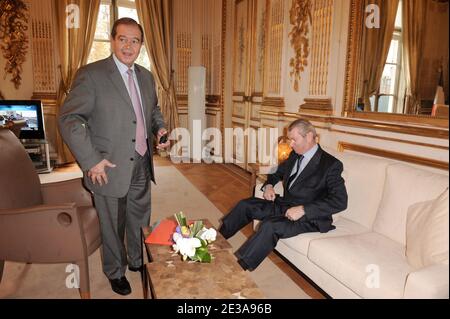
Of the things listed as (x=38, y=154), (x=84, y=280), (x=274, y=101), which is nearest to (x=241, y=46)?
(x=274, y=101)

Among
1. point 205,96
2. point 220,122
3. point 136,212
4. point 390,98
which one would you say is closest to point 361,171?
point 390,98

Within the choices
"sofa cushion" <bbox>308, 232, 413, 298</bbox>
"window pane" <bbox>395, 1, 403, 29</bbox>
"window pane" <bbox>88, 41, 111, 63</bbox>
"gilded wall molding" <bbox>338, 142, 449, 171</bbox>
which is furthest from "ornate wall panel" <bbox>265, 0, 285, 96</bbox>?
"window pane" <bbox>88, 41, 111, 63</bbox>

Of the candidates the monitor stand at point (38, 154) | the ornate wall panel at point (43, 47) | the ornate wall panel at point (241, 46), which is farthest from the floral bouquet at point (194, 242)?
the ornate wall panel at point (43, 47)

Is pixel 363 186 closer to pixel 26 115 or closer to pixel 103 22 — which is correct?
pixel 26 115

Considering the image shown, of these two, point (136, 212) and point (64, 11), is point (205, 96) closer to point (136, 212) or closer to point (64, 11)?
point (64, 11)

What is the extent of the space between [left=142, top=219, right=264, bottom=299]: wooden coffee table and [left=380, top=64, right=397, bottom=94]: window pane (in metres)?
1.89

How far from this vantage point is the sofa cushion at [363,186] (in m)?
2.26

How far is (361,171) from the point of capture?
2395 millimetres

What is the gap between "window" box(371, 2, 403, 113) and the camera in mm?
2625

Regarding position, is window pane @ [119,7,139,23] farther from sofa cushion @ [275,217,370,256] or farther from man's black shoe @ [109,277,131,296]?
sofa cushion @ [275,217,370,256]

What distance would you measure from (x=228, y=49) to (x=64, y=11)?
9.77 ft

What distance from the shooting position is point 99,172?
78.7 inches

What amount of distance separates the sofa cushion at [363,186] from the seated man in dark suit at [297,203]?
18 centimetres

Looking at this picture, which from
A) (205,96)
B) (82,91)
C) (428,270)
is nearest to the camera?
(428,270)
